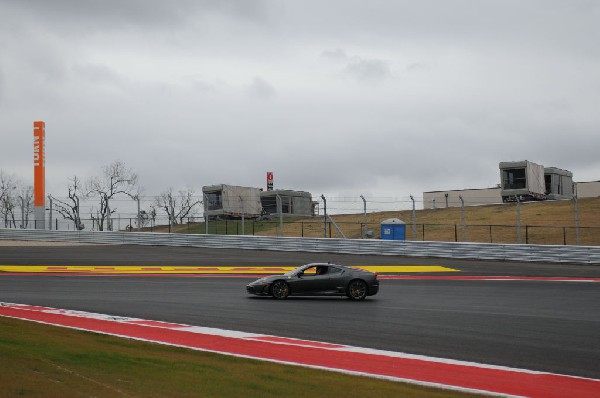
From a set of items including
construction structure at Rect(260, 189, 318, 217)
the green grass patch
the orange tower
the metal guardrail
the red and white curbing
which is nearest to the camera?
the green grass patch

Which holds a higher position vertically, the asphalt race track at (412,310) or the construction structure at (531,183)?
the construction structure at (531,183)

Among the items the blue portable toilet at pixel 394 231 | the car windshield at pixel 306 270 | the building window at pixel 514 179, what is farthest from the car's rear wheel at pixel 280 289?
the building window at pixel 514 179

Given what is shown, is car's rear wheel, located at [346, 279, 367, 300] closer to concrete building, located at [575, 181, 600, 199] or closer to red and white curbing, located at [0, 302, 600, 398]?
red and white curbing, located at [0, 302, 600, 398]

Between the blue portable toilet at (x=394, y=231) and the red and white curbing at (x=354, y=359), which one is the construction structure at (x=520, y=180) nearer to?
the blue portable toilet at (x=394, y=231)

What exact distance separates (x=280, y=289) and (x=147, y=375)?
1191cm

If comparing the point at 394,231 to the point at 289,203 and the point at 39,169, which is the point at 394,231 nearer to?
the point at 289,203

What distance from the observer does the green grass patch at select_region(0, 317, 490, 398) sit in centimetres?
751

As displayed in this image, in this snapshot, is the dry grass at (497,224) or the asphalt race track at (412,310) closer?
the asphalt race track at (412,310)

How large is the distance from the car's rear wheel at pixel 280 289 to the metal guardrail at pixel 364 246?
603 inches

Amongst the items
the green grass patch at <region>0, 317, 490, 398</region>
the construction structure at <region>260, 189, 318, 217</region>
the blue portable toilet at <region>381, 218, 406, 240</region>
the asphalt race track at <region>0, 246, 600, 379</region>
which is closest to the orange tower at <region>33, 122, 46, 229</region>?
the construction structure at <region>260, 189, 318, 217</region>

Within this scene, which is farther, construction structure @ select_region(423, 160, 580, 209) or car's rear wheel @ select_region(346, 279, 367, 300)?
construction structure @ select_region(423, 160, 580, 209)

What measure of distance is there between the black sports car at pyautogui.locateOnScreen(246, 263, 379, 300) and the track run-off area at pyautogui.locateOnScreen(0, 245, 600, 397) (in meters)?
0.34

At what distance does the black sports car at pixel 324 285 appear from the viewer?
811 inches

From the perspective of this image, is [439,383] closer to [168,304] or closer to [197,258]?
[168,304]
